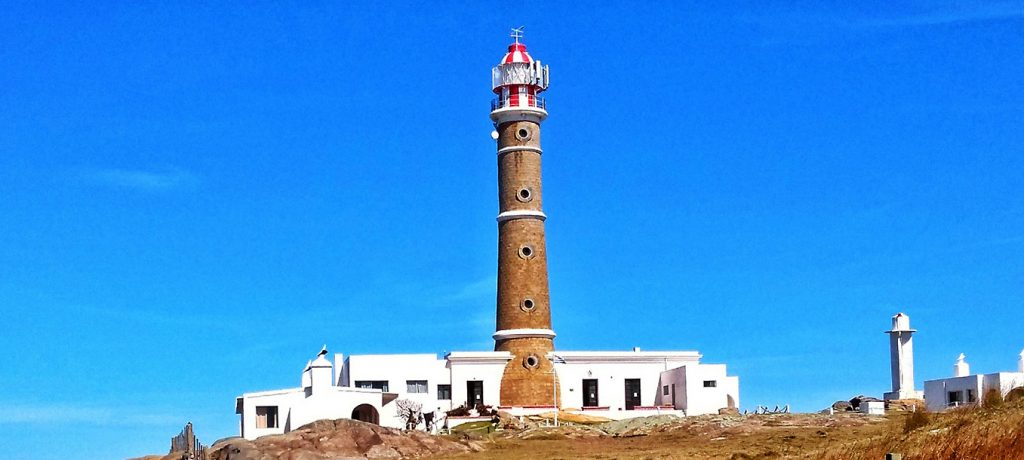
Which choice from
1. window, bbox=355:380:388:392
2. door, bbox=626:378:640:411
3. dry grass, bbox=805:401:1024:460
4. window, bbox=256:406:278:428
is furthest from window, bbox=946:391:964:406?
dry grass, bbox=805:401:1024:460

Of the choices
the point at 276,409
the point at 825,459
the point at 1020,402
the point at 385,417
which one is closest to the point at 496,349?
the point at 385,417

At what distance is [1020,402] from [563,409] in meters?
28.4

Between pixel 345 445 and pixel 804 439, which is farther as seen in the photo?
pixel 345 445

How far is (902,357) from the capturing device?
198ft

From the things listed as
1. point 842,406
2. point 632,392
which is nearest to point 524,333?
point 632,392

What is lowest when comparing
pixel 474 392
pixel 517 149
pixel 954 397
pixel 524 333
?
pixel 954 397

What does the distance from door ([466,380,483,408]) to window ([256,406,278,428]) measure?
9.79 meters

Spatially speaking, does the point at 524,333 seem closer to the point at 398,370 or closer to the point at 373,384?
the point at 398,370

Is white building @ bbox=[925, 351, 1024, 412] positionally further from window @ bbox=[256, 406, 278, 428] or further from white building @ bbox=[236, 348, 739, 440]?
window @ bbox=[256, 406, 278, 428]

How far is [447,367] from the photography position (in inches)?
2360

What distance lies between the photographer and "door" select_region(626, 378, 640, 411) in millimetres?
61250

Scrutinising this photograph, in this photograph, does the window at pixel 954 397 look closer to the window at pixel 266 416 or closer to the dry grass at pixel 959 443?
the window at pixel 266 416

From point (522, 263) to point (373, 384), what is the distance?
28.3 feet

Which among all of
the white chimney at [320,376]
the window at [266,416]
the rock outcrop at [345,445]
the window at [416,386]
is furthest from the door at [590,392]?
the rock outcrop at [345,445]
